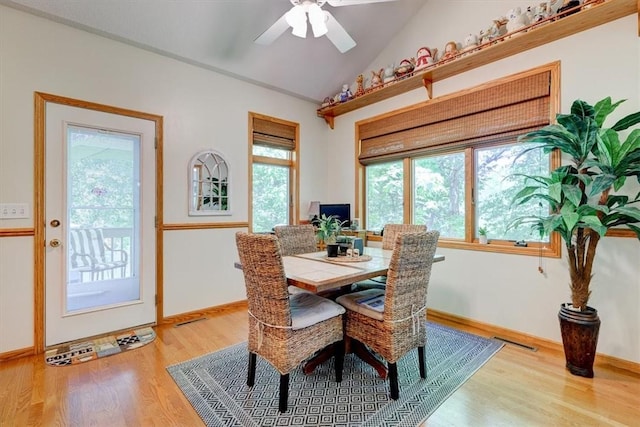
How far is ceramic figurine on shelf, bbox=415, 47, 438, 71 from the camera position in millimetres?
3242

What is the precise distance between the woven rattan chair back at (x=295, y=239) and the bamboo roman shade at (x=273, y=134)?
1565mm

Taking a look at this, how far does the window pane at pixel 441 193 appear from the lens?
3281 millimetres

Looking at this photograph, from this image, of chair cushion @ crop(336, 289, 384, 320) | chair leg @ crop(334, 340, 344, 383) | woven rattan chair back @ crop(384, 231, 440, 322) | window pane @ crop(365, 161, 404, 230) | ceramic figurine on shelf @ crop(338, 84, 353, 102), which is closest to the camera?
woven rattan chair back @ crop(384, 231, 440, 322)

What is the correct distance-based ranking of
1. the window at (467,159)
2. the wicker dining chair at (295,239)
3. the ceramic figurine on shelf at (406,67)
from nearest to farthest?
the window at (467,159), the wicker dining chair at (295,239), the ceramic figurine on shelf at (406,67)

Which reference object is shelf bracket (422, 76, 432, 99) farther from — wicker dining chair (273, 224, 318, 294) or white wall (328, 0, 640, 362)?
wicker dining chair (273, 224, 318, 294)

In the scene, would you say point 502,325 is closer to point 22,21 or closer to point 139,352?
point 139,352

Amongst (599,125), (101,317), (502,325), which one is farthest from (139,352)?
(599,125)

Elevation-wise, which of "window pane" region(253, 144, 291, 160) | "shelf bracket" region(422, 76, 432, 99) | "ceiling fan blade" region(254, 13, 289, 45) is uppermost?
"ceiling fan blade" region(254, 13, 289, 45)

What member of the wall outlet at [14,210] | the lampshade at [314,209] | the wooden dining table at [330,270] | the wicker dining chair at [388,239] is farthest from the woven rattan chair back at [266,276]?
the lampshade at [314,209]

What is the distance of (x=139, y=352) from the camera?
2512 mm

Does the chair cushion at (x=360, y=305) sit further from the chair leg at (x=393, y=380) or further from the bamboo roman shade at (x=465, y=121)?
the bamboo roman shade at (x=465, y=121)

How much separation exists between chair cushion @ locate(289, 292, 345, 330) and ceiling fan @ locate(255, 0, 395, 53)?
206 cm

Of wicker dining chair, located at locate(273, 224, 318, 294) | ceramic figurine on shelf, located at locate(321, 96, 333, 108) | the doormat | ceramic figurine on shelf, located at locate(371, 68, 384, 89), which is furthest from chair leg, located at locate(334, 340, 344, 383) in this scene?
ceramic figurine on shelf, located at locate(321, 96, 333, 108)

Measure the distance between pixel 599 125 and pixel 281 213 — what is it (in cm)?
333
